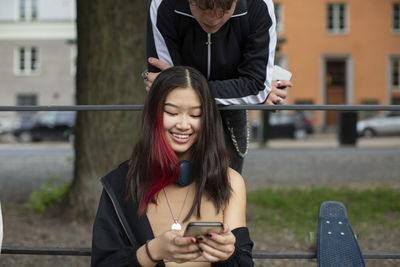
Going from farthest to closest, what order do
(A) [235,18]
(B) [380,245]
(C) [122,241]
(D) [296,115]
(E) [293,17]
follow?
1. (E) [293,17]
2. (D) [296,115]
3. (B) [380,245]
4. (A) [235,18]
5. (C) [122,241]

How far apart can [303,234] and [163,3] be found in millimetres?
3380

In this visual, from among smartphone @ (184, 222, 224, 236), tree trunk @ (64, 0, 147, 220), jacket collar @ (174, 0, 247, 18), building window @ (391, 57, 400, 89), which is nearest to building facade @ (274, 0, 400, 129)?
building window @ (391, 57, 400, 89)

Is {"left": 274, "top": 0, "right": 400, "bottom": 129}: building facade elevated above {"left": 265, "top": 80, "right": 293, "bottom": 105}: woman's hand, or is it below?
above

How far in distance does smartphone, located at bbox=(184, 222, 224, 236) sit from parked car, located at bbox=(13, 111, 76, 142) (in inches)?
837

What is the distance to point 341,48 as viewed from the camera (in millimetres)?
28656

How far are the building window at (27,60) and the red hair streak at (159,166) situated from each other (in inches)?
1206

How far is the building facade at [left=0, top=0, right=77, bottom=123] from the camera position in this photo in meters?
30.7

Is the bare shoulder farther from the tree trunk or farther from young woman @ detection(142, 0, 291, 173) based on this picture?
the tree trunk

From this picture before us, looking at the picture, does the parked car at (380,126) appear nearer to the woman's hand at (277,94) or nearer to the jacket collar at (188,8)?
the woman's hand at (277,94)

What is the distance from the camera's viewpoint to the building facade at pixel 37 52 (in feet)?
101

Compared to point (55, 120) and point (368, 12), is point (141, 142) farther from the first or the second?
point (368, 12)

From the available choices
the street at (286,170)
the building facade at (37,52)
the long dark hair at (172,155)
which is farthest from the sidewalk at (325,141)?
the long dark hair at (172,155)

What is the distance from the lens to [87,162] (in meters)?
5.44

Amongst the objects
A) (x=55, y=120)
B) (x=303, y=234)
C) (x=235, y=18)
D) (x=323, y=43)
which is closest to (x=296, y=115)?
(x=323, y=43)
